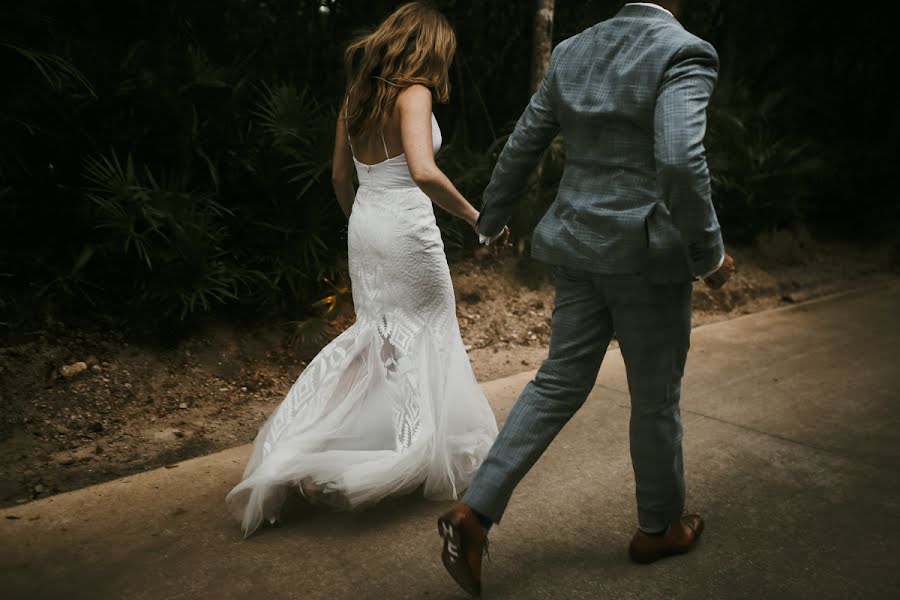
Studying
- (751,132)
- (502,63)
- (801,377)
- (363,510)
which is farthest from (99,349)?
(751,132)

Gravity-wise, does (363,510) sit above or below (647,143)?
below

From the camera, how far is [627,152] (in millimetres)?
2691

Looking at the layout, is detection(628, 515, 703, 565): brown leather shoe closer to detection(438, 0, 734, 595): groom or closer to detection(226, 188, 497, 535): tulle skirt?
detection(438, 0, 734, 595): groom

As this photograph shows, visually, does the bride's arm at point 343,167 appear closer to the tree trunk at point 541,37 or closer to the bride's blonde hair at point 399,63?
the bride's blonde hair at point 399,63

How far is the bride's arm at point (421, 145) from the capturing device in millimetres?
3330

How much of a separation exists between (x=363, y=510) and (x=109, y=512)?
1020 mm

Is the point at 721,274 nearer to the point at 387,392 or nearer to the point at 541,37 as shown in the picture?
the point at 387,392

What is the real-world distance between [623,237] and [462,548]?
1.12 metres

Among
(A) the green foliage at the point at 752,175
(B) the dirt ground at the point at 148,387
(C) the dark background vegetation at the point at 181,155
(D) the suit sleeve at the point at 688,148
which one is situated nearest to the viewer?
(D) the suit sleeve at the point at 688,148

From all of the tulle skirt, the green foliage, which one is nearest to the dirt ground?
the tulle skirt

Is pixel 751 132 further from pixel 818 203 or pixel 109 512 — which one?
pixel 109 512

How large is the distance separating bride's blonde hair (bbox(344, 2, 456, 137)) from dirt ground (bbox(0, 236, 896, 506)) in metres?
1.81

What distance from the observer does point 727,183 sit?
8.00 meters

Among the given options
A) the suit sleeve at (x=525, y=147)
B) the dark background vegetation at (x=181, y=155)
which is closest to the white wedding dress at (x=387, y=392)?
the suit sleeve at (x=525, y=147)
